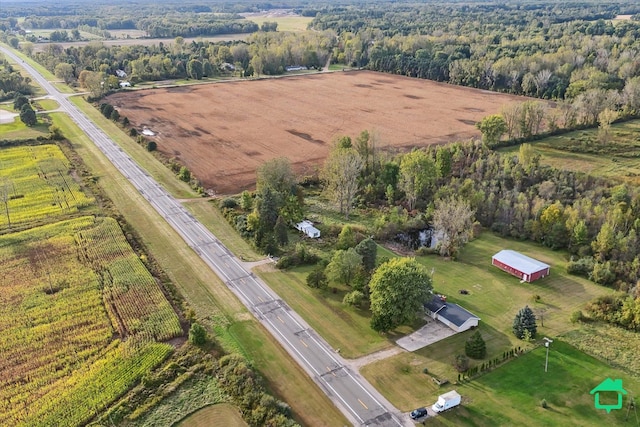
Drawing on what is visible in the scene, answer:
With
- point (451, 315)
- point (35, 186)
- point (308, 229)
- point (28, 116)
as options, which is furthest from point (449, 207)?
point (28, 116)

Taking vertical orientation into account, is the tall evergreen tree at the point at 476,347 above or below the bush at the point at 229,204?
below

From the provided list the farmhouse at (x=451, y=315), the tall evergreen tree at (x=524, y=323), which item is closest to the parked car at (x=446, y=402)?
the farmhouse at (x=451, y=315)

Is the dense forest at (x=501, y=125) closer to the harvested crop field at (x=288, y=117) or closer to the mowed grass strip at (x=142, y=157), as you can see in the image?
the harvested crop field at (x=288, y=117)

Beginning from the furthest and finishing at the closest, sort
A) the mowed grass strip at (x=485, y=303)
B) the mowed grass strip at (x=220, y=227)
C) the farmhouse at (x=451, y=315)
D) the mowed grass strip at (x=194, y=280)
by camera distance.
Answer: the mowed grass strip at (x=220, y=227), the farmhouse at (x=451, y=315), the mowed grass strip at (x=485, y=303), the mowed grass strip at (x=194, y=280)

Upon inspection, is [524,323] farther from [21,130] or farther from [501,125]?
[21,130]

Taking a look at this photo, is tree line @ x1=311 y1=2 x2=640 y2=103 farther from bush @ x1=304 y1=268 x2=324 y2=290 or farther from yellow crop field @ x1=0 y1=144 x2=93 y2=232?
yellow crop field @ x1=0 y1=144 x2=93 y2=232

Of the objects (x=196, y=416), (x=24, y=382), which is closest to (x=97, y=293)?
(x=24, y=382)

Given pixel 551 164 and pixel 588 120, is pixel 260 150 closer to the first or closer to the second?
pixel 551 164
